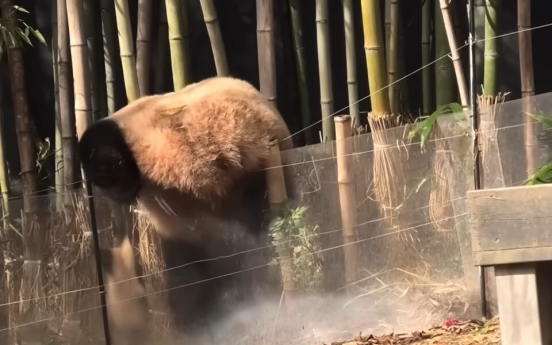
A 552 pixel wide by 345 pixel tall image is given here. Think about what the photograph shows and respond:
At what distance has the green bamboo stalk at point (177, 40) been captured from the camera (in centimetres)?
325

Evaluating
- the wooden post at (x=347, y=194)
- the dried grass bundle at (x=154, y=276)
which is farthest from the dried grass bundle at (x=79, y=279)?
the wooden post at (x=347, y=194)

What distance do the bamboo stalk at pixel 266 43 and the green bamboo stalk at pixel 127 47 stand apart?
51cm

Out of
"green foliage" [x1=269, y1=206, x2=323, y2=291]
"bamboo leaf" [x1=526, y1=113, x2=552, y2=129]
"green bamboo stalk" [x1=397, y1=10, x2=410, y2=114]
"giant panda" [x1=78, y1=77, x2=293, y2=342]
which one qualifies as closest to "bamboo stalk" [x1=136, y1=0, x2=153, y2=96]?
"giant panda" [x1=78, y1=77, x2=293, y2=342]

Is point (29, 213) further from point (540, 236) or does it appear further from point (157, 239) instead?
point (540, 236)

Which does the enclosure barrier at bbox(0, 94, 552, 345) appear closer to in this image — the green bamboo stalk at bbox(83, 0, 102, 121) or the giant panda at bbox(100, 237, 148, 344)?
the giant panda at bbox(100, 237, 148, 344)

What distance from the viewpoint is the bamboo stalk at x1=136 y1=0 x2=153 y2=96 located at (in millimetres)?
3398

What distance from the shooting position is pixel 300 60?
3.82 metres

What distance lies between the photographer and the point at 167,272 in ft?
9.32

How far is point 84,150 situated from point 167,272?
1.68 feet

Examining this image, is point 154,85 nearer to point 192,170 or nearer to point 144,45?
point 144,45

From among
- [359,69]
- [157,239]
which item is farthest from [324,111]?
[157,239]

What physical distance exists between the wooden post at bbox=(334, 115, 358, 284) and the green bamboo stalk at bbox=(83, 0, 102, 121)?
1.34m

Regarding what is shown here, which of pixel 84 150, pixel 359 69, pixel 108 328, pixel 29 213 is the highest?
pixel 359 69

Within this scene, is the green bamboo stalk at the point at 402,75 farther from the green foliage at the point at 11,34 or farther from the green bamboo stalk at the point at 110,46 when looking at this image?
the green foliage at the point at 11,34
